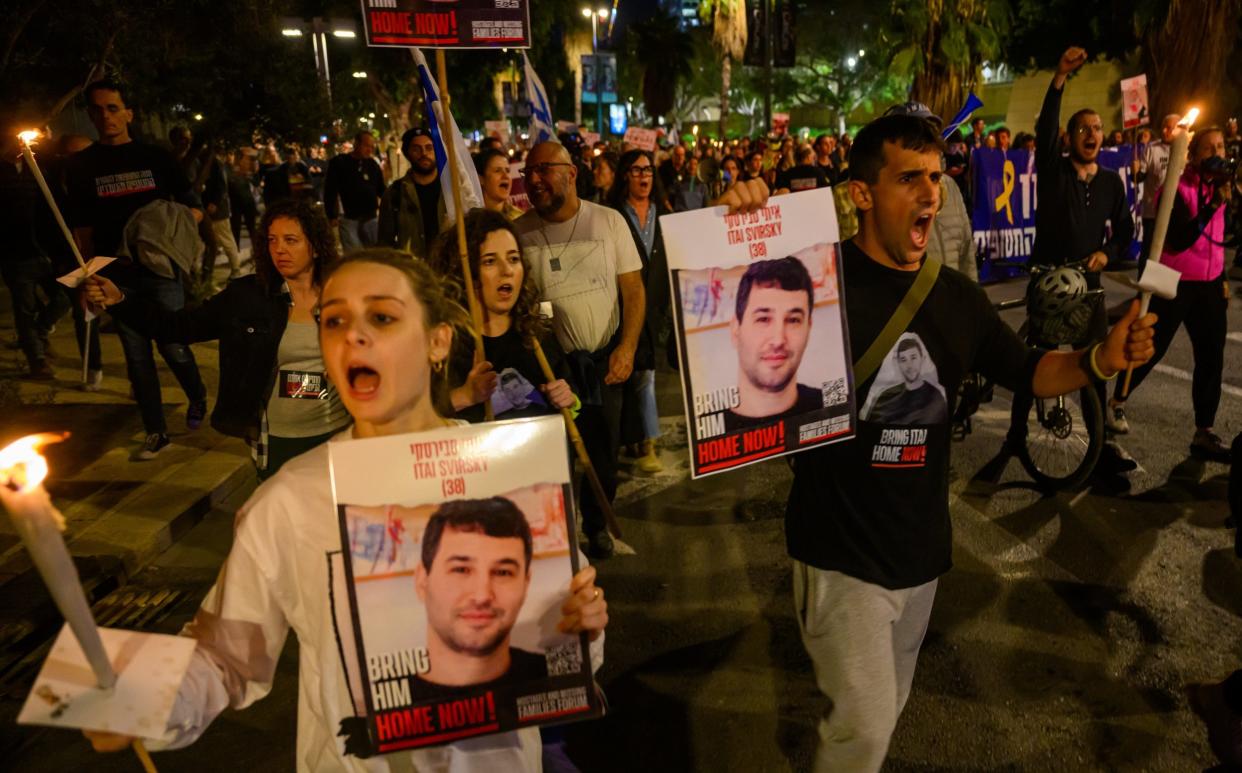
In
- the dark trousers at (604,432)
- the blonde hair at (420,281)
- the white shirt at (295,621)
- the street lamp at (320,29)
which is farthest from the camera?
the street lamp at (320,29)

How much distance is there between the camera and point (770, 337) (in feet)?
7.54

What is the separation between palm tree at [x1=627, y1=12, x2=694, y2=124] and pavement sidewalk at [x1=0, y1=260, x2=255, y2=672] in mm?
35652

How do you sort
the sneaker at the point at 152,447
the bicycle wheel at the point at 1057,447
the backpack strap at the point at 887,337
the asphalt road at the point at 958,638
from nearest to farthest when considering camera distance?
the backpack strap at the point at 887,337, the asphalt road at the point at 958,638, the bicycle wheel at the point at 1057,447, the sneaker at the point at 152,447

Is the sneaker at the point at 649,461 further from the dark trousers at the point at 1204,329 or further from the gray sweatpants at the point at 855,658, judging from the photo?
the gray sweatpants at the point at 855,658

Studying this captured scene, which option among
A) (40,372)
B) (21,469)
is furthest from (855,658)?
(40,372)

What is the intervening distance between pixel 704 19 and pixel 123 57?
32.7m

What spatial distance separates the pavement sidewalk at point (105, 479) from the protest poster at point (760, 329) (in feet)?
12.0

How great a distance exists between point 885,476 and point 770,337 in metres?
0.55

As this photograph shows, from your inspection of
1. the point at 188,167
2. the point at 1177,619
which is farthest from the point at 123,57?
the point at 1177,619

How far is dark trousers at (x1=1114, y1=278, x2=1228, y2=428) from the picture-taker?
19.3 ft

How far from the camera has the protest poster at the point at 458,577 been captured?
1563 mm

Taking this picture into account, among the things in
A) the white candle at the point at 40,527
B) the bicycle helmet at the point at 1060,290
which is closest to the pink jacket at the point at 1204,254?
the bicycle helmet at the point at 1060,290

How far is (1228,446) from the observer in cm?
603

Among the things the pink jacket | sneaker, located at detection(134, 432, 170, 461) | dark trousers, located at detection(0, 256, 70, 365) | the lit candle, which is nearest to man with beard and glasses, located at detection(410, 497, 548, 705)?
the lit candle
